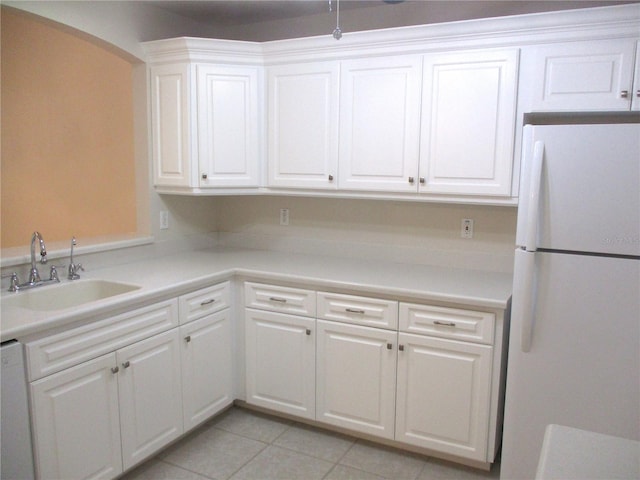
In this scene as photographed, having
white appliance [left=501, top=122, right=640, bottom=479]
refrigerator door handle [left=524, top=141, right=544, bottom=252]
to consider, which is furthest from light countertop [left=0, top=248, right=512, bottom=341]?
refrigerator door handle [left=524, top=141, right=544, bottom=252]

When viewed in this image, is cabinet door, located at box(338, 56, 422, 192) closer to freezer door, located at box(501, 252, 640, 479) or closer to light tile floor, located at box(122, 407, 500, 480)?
freezer door, located at box(501, 252, 640, 479)

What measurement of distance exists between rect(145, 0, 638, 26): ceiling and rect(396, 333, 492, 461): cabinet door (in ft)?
5.59

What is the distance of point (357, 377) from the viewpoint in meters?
2.60

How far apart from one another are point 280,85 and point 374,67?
0.58 m

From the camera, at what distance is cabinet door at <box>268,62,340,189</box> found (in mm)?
2807

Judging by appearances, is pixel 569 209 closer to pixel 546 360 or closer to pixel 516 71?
pixel 546 360

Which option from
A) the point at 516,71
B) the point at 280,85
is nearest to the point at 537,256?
the point at 516,71

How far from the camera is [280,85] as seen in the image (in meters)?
2.93

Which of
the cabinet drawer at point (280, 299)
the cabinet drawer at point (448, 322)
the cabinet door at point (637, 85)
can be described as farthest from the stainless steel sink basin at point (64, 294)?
the cabinet door at point (637, 85)

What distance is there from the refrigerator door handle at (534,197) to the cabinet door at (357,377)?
843 millimetres

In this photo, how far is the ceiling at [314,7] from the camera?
2.63 metres

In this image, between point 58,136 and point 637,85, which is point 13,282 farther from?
point 637,85

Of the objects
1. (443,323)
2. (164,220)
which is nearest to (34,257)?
(164,220)

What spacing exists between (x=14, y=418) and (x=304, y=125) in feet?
6.45
